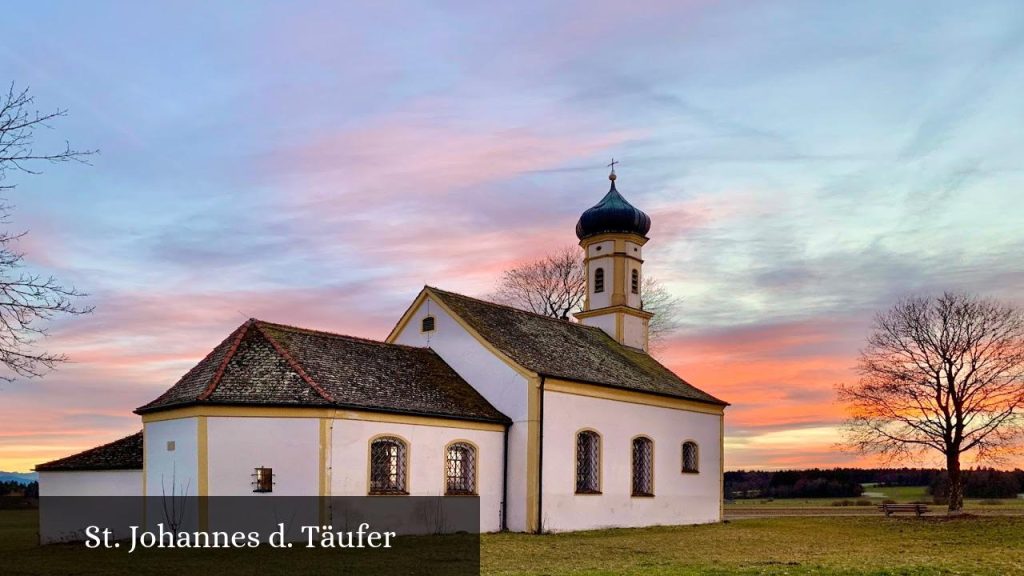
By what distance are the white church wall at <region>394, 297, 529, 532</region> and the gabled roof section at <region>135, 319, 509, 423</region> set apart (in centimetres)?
39

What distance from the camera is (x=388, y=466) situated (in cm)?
2541

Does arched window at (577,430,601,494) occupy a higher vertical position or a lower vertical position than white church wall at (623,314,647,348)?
lower

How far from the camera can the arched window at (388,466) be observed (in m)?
25.0

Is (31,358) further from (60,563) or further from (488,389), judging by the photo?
(488,389)

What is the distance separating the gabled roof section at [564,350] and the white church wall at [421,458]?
299 centimetres

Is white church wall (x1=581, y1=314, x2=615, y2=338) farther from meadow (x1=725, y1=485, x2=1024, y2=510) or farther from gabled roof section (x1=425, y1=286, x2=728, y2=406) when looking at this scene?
meadow (x1=725, y1=485, x2=1024, y2=510)

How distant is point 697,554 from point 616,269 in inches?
740

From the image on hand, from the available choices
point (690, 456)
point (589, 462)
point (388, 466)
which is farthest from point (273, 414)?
point (690, 456)

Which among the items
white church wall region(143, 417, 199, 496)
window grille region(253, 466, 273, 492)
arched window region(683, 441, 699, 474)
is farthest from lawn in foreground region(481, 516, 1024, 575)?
white church wall region(143, 417, 199, 496)

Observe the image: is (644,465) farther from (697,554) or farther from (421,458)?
(697,554)

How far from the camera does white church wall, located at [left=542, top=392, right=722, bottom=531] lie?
28.9m

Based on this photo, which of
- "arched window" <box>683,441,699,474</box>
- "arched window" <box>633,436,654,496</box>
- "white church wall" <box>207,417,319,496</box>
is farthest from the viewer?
"arched window" <box>683,441,699,474</box>

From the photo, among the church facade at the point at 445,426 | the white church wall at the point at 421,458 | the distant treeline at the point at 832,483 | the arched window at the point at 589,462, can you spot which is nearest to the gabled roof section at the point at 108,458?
the church facade at the point at 445,426

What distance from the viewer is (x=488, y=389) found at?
97.2 feet
